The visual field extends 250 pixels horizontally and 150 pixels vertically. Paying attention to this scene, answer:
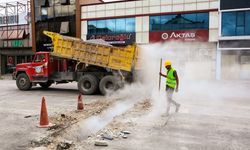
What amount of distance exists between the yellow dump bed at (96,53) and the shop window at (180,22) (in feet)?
45.3

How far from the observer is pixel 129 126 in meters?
7.53

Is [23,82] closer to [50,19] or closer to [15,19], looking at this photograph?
[50,19]

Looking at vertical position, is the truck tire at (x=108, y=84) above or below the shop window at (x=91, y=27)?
below

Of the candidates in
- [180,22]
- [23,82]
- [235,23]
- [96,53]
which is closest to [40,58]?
[23,82]

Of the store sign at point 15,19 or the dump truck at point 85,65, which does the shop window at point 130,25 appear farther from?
the store sign at point 15,19

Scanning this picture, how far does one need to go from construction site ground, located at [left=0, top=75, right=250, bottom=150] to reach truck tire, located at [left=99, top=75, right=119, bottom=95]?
204cm

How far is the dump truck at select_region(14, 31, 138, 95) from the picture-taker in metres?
14.1

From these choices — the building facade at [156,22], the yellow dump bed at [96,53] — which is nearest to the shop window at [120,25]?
the building facade at [156,22]

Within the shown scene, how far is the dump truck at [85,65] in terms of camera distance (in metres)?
14.1

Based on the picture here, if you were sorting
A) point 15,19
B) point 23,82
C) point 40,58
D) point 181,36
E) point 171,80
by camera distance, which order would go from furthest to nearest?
point 15,19
point 181,36
point 23,82
point 40,58
point 171,80

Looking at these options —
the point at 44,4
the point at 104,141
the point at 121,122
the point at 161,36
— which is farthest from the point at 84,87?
the point at 44,4

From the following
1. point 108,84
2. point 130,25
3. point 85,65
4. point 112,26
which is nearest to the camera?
point 108,84

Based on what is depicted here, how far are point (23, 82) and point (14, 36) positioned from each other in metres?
22.6

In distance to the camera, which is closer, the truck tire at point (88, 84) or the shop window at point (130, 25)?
the truck tire at point (88, 84)
